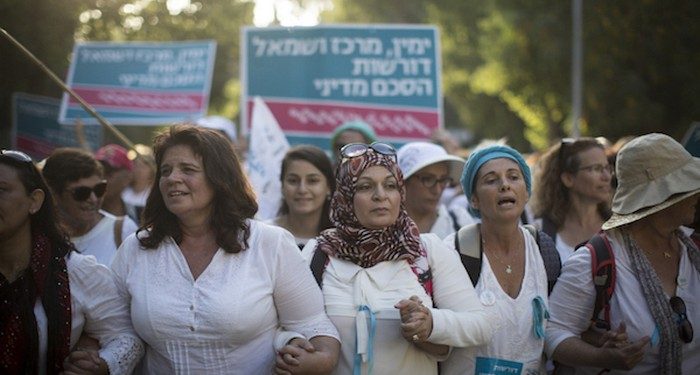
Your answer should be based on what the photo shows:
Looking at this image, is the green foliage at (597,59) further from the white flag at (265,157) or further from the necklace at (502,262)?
the necklace at (502,262)

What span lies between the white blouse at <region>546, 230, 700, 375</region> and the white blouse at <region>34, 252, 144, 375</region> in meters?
2.01

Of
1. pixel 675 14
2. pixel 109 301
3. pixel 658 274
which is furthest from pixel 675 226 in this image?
pixel 675 14

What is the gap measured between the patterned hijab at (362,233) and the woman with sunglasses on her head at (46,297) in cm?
103

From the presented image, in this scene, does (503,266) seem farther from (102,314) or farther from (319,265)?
(102,314)

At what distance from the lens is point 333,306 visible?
4.05 metres

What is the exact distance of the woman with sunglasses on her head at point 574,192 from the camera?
5766mm

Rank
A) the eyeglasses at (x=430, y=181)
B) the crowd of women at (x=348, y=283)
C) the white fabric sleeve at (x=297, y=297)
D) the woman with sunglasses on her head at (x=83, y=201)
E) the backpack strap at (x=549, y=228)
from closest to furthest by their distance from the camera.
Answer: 1. the crowd of women at (x=348, y=283)
2. the white fabric sleeve at (x=297, y=297)
3. the woman with sunglasses on her head at (x=83, y=201)
4. the backpack strap at (x=549, y=228)
5. the eyeglasses at (x=430, y=181)

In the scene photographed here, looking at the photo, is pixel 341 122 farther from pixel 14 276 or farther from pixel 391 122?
pixel 14 276

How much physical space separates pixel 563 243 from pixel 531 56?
57.4 feet

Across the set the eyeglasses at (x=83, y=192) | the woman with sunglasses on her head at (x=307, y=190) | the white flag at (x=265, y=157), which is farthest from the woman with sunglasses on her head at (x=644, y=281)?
the white flag at (x=265, y=157)

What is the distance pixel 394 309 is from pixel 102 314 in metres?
1.30

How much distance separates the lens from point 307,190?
5.81m

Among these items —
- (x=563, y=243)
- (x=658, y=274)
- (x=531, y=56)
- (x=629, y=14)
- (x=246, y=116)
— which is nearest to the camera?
(x=658, y=274)

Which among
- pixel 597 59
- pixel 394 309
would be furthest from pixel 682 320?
pixel 597 59
